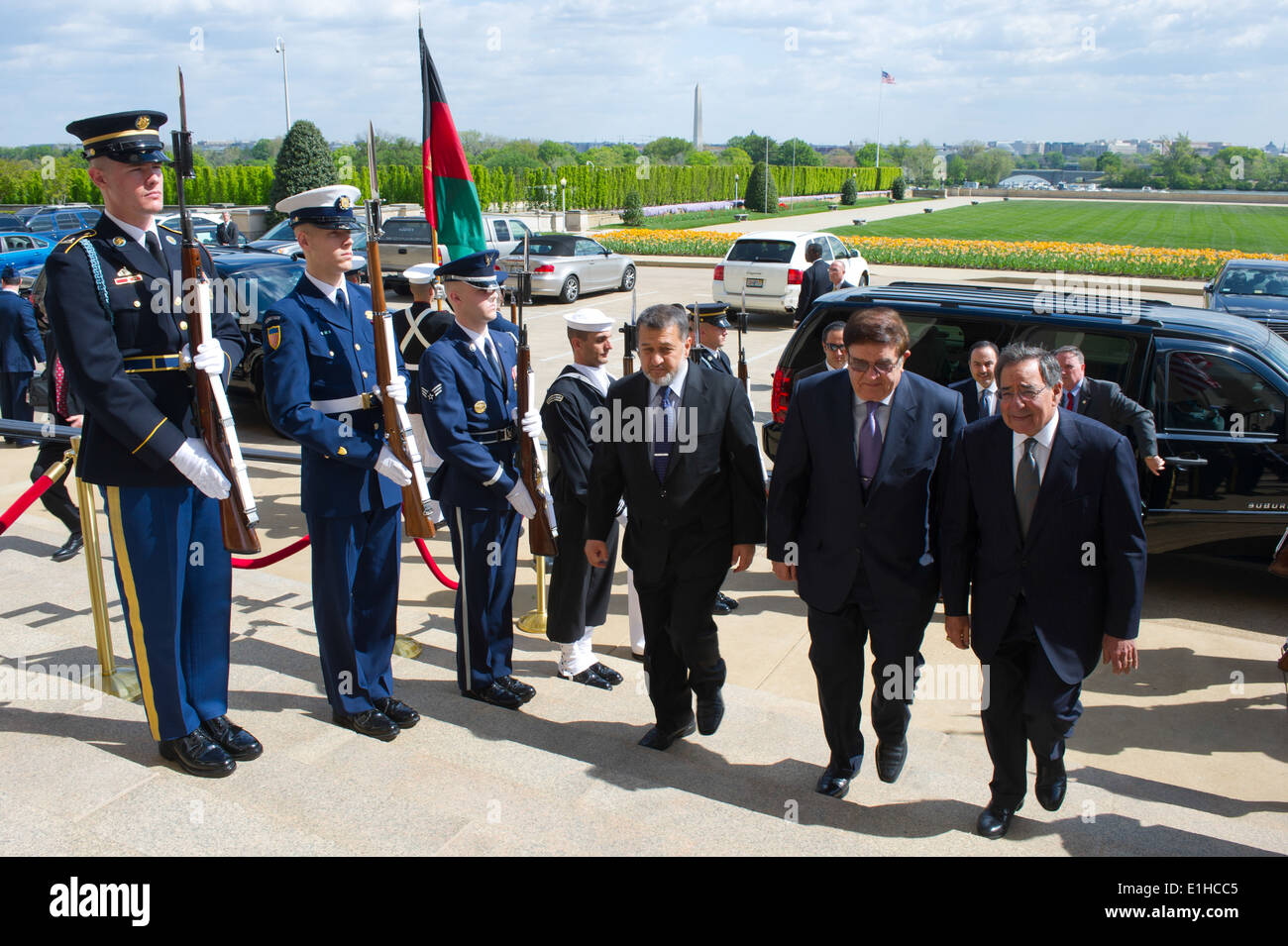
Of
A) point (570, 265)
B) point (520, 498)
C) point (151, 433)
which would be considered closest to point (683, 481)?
point (520, 498)

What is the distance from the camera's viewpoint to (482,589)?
4840 millimetres

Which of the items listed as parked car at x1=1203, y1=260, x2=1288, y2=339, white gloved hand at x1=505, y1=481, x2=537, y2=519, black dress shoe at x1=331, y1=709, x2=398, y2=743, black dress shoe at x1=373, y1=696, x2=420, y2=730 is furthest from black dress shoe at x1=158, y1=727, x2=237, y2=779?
parked car at x1=1203, y1=260, x2=1288, y2=339

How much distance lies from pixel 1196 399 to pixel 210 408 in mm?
6092

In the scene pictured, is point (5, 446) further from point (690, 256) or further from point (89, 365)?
point (690, 256)

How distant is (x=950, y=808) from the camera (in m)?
4.01

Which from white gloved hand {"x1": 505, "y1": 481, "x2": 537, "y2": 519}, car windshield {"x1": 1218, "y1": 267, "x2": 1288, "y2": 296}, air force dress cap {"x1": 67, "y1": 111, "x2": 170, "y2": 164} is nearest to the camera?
air force dress cap {"x1": 67, "y1": 111, "x2": 170, "y2": 164}

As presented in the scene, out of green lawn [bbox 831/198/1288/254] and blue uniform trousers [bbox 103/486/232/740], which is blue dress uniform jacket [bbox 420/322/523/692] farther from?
green lawn [bbox 831/198/1288/254]

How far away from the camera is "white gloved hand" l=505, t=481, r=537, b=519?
4.79 metres

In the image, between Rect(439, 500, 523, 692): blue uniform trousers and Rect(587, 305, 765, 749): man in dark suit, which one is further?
Rect(439, 500, 523, 692): blue uniform trousers

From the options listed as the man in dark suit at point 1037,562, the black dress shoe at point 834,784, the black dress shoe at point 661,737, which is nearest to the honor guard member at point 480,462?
the black dress shoe at point 661,737

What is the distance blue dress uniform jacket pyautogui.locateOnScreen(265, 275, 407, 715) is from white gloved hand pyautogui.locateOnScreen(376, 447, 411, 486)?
4 cm

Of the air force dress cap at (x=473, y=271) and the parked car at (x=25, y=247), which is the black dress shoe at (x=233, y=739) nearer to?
the air force dress cap at (x=473, y=271)

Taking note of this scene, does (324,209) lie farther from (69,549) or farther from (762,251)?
(762,251)

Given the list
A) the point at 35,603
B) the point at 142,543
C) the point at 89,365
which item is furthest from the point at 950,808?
the point at 35,603
